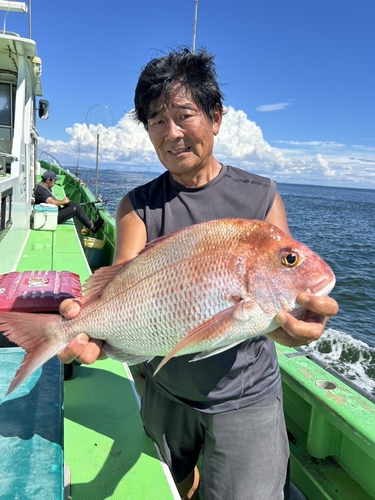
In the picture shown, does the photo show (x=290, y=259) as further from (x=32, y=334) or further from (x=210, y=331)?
(x=32, y=334)

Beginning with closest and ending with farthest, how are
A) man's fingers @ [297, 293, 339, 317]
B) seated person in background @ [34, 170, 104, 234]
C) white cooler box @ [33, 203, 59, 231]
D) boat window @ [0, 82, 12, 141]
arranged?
man's fingers @ [297, 293, 339, 317], boat window @ [0, 82, 12, 141], white cooler box @ [33, 203, 59, 231], seated person in background @ [34, 170, 104, 234]

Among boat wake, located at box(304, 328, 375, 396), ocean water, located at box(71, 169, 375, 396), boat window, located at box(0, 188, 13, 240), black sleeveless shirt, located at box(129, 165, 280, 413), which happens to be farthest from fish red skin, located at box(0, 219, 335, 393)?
ocean water, located at box(71, 169, 375, 396)

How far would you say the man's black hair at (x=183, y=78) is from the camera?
186 centimetres

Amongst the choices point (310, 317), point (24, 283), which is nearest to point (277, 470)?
point (310, 317)

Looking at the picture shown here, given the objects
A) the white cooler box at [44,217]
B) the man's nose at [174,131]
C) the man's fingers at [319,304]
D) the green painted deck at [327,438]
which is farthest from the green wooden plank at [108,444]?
the white cooler box at [44,217]

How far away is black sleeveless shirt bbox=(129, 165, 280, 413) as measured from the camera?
6.04ft

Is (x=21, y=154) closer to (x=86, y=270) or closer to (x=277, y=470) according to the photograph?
(x=86, y=270)

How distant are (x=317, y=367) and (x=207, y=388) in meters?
1.46

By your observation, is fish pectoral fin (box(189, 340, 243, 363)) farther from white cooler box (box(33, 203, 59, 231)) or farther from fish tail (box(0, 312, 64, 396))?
white cooler box (box(33, 203, 59, 231))

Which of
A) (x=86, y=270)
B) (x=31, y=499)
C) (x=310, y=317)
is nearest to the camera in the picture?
(x=31, y=499)

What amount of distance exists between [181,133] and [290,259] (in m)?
0.81

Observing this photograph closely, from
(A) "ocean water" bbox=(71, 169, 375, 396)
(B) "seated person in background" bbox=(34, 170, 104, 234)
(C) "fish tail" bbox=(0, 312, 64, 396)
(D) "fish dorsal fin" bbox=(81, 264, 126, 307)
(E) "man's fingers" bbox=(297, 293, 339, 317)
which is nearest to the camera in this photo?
(E) "man's fingers" bbox=(297, 293, 339, 317)

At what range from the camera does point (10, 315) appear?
5.52 feet

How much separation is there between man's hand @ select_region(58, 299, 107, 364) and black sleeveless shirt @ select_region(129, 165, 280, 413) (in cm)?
41
